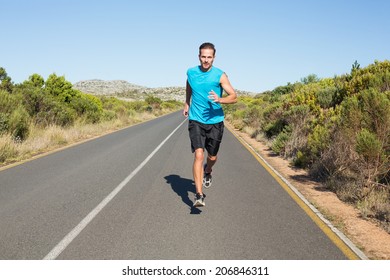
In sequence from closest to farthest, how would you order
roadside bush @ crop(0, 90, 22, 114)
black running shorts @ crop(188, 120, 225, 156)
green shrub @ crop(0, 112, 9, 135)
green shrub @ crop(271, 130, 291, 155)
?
black running shorts @ crop(188, 120, 225, 156)
green shrub @ crop(271, 130, 291, 155)
green shrub @ crop(0, 112, 9, 135)
roadside bush @ crop(0, 90, 22, 114)

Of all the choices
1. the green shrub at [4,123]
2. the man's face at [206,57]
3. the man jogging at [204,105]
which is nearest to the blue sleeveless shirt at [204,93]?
the man jogging at [204,105]

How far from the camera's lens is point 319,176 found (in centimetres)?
876

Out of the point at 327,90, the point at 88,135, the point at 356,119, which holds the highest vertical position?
the point at 327,90

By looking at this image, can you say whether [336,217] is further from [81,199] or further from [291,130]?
[291,130]

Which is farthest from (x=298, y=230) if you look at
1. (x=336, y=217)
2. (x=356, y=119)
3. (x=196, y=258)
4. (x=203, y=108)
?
(x=356, y=119)

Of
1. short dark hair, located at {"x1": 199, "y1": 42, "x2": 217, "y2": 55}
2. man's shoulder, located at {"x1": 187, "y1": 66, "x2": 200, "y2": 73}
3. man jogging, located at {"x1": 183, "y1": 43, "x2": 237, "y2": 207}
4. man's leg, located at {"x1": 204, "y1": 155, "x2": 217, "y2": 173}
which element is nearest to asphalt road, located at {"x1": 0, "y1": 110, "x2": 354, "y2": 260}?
man's leg, located at {"x1": 204, "y1": 155, "x2": 217, "y2": 173}

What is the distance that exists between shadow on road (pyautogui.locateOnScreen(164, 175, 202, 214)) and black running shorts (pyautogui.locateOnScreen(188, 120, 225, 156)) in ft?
3.36

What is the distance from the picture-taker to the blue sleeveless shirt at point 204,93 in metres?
5.68

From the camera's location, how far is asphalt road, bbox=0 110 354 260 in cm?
430

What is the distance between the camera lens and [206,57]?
18.2 ft

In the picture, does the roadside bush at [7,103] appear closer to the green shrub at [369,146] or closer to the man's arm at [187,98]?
the man's arm at [187,98]

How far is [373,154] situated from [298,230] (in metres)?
2.57

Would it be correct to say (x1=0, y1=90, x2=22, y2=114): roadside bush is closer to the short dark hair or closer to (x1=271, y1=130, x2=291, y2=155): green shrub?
(x1=271, y1=130, x2=291, y2=155): green shrub

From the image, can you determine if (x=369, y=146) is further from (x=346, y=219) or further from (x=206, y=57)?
(x=206, y=57)
